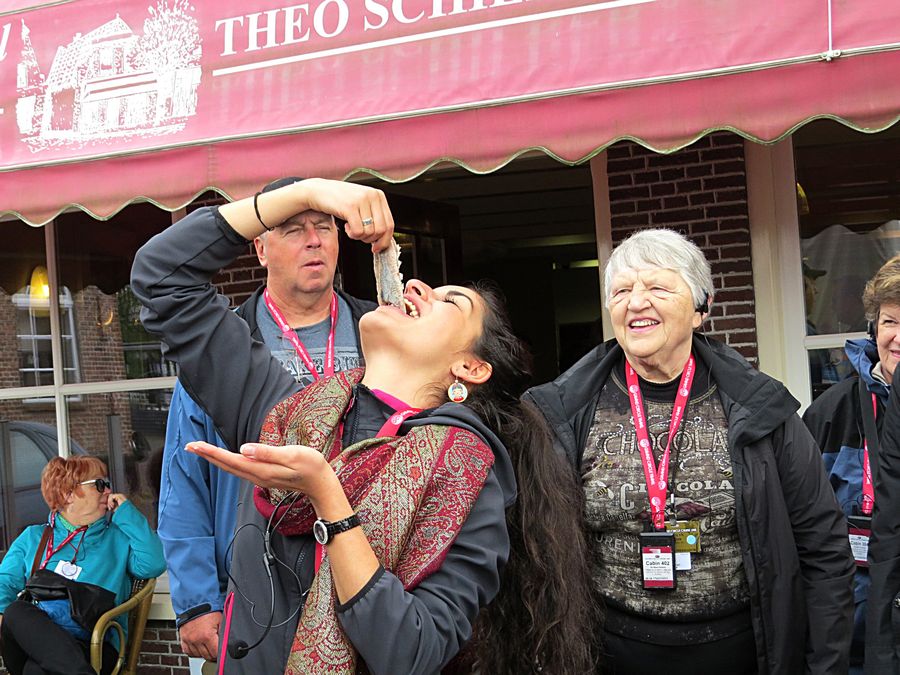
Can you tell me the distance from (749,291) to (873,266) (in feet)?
2.05

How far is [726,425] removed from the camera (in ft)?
9.02

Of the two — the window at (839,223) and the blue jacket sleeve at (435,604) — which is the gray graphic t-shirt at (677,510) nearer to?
the blue jacket sleeve at (435,604)

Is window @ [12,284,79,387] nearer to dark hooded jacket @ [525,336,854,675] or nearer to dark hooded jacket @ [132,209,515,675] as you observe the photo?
dark hooded jacket @ [525,336,854,675]

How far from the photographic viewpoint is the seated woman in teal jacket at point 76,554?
5020 mm

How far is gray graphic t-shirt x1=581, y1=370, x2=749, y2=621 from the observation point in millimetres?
2682

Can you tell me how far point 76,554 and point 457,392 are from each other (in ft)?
12.4

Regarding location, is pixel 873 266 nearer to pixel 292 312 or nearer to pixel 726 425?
pixel 726 425

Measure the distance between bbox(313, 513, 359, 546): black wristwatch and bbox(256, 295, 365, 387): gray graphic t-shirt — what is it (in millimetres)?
1584

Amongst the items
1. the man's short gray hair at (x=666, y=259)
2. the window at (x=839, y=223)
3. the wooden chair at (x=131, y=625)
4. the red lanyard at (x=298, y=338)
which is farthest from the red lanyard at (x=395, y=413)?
the wooden chair at (x=131, y=625)

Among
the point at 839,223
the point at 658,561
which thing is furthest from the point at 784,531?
the point at 839,223

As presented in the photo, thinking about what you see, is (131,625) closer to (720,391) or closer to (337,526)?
(720,391)

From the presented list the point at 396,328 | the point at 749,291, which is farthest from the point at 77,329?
the point at 396,328

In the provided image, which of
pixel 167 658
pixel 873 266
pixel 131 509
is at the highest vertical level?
pixel 873 266

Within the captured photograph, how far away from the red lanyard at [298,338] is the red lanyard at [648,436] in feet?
3.08
